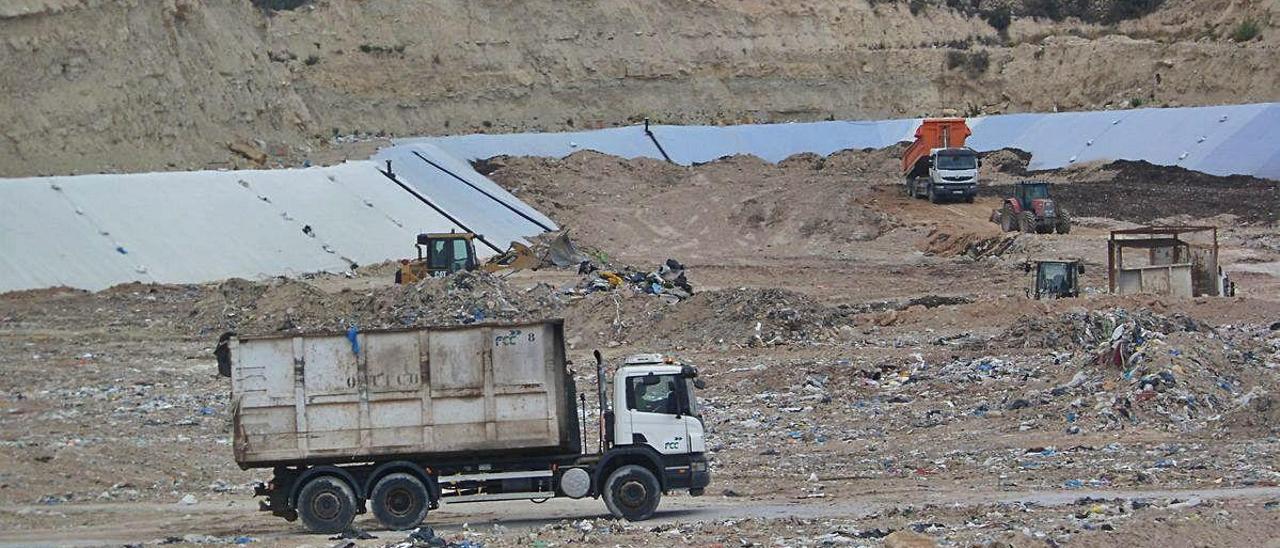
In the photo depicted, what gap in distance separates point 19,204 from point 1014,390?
23.7 m

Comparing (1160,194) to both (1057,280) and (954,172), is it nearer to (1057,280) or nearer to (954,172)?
(954,172)

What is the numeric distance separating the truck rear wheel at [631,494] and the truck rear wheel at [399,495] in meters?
1.62

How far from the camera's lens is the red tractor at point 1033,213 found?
4372cm

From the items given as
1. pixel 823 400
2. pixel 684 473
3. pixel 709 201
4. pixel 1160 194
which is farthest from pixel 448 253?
pixel 1160 194

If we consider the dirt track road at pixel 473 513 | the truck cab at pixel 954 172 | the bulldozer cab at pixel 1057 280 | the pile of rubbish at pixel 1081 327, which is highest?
the truck cab at pixel 954 172

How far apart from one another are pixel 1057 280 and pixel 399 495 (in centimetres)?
1856

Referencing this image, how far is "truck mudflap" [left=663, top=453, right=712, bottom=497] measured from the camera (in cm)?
1593

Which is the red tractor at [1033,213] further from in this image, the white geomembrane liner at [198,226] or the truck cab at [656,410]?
the truck cab at [656,410]

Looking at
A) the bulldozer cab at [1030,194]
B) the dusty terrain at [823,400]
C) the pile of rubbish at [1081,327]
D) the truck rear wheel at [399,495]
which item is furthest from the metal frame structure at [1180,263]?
the truck rear wheel at [399,495]

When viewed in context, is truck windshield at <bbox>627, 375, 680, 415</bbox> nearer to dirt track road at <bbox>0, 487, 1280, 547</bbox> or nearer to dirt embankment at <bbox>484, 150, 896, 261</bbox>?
dirt track road at <bbox>0, 487, 1280, 547</bbox>

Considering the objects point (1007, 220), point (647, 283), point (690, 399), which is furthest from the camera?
point (1007, 220)

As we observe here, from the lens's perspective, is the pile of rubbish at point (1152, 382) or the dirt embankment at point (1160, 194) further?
the dirt embankment at point (1160, 194)

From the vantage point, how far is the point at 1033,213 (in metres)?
44.0

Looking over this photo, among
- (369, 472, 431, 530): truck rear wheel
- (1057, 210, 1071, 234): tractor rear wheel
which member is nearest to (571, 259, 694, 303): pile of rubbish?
(1057, 210, 1071, 234): tractor rear wheel
